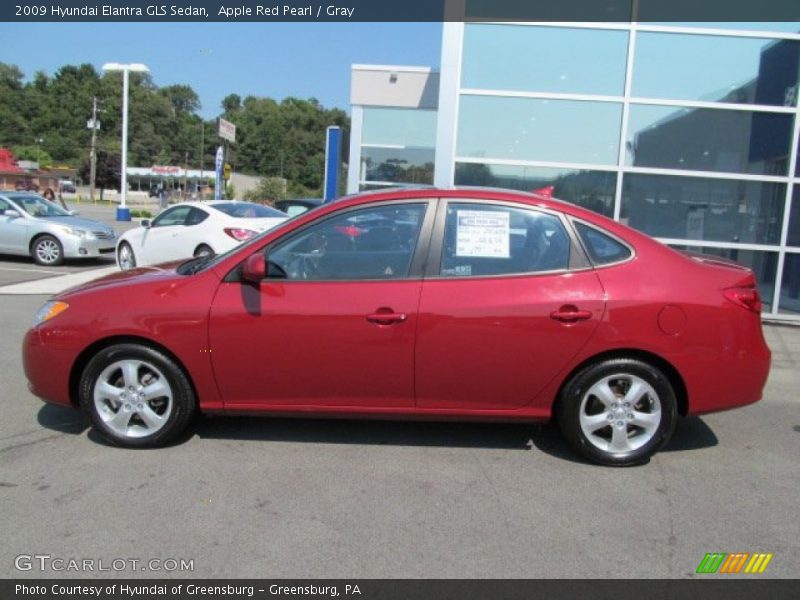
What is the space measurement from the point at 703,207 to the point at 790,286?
1.65m

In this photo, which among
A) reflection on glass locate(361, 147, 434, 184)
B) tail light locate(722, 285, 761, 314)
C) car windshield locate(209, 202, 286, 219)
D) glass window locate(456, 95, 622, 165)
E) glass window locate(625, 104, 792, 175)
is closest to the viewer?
tail light locate(722, 285, 761, 314)

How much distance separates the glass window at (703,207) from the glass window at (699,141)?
0.22 metres

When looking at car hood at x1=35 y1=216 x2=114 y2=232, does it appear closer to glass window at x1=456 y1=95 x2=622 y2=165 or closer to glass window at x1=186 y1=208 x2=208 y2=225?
glass window at x1=186 y1=208 x2=208 y2=225

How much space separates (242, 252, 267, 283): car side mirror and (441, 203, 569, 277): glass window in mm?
1062

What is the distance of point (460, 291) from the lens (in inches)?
154

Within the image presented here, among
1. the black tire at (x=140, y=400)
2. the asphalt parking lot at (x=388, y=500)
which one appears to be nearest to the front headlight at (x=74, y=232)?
the asphalt parking lot at (x=388, y=500)

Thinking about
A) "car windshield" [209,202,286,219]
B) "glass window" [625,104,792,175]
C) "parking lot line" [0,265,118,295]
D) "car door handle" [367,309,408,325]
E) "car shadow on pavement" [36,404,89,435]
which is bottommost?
"car shadow on pavement" [36,404,89,435]

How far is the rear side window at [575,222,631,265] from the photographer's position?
3.99 m

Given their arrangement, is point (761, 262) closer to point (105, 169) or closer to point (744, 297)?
point (744, 297)

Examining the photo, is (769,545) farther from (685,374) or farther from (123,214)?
(123,214)

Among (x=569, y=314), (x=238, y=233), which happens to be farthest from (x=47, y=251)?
(x=569, y=314)

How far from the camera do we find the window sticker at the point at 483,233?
4.00 metres

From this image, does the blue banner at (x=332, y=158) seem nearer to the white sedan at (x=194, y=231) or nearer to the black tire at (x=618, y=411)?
the white sedan at (x=194, y=231)

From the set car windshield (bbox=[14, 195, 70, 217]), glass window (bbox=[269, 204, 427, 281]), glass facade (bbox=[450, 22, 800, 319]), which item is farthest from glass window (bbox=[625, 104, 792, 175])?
car windshield (bbox=[14, 195, 70, 217])
